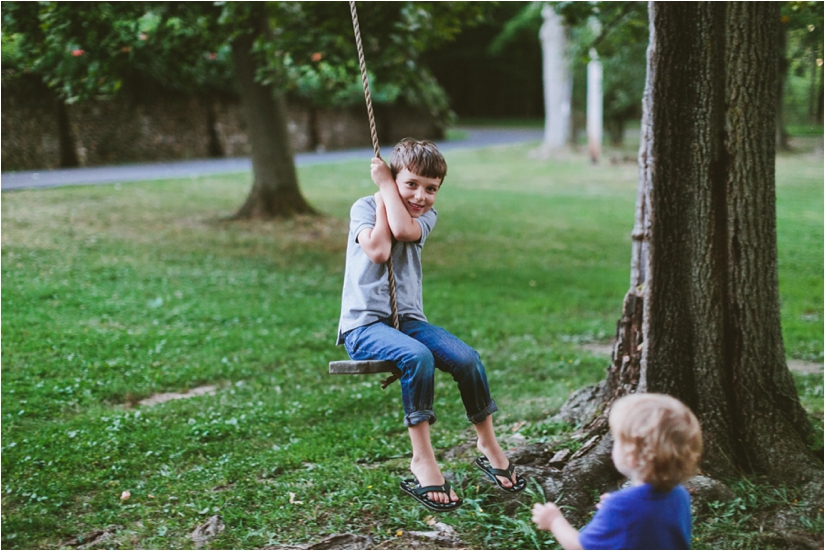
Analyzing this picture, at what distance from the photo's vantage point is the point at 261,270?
11.3 m

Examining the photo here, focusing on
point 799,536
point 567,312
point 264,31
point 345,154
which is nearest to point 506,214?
point 264,31

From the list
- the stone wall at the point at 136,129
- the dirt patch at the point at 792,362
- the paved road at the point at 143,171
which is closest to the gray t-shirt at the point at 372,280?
the dirt patch at the point at 792,362

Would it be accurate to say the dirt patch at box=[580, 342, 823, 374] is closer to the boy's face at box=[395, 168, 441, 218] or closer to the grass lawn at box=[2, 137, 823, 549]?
the grass lawn at box=[2, 137, 823, 549]

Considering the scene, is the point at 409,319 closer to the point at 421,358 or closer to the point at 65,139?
the point at 421,358

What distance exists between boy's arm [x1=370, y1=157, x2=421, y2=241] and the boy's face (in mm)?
32

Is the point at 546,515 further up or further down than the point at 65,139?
further down

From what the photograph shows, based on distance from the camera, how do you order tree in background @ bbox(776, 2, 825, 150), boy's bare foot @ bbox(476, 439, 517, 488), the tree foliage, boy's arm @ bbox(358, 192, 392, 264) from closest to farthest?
boy's arm @ bbox(358, 192, 392, 264), boy's bare foot @ bbox(476, 439, 517, 488), tree in background @ bbox(776, 2, 825, 150), the tree foliage

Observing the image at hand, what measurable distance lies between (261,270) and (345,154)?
1712 cm

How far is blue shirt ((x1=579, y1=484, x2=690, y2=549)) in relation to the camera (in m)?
2.60

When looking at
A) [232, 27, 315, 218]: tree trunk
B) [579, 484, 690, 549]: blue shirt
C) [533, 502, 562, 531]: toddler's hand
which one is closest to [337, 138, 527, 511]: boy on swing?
[533, 502, 562, 531]: toddler's hand

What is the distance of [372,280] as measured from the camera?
3.82 metres

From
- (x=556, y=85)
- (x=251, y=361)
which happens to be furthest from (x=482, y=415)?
(x=556, y=85)

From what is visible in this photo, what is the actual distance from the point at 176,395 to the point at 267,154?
27.7 ft

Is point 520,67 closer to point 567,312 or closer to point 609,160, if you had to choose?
point 609,160
